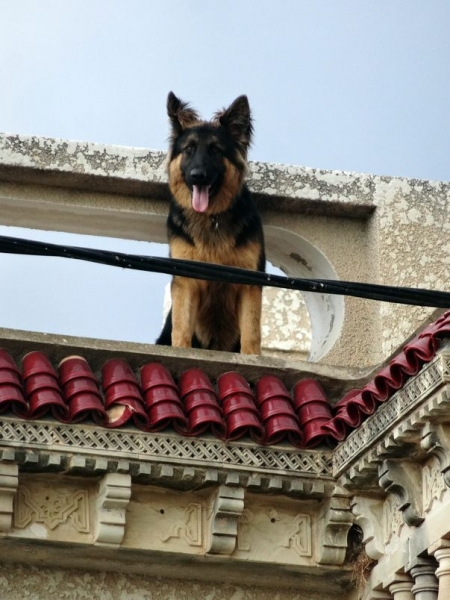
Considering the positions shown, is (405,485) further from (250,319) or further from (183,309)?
(183,309)

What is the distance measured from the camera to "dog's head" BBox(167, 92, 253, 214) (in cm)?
1182

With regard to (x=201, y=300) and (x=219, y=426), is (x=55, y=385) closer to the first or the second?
(x=219, y=426)

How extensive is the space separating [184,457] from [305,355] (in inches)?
286

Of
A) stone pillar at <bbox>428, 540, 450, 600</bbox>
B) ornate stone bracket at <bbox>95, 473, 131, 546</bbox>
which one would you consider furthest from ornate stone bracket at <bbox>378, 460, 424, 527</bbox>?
ornate stone bracket at <bbox>95, 473, 131, 546</bbox>

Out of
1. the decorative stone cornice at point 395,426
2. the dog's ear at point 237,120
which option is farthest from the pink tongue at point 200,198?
the decorative stone cornice at point 395,426

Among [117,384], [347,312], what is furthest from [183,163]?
[117,384]

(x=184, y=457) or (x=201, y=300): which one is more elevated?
(x=201, y=300)

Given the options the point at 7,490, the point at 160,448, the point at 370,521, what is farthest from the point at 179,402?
the point at 370,521

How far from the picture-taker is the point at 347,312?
39.2ft

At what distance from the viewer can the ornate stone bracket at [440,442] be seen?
29.6 feet

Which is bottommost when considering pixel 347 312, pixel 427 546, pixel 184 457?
pixel 427 546

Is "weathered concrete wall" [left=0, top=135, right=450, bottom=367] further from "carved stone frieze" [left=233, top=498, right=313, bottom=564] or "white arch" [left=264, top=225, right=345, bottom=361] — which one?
"carved stone frieze" [left=233, top=498, right=313, bottom=564]

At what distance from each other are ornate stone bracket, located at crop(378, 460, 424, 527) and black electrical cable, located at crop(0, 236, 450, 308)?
187 centimetres

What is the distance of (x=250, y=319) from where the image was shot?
11.9 meters
